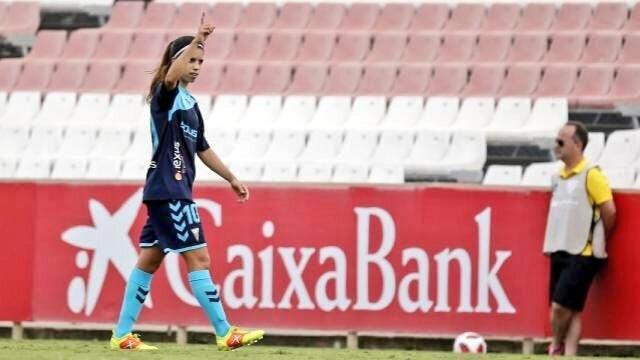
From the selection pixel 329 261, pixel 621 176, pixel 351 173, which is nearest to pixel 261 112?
pixel 351 173

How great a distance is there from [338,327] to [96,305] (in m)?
1.84

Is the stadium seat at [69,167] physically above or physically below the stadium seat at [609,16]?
below

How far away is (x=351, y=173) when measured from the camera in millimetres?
16234

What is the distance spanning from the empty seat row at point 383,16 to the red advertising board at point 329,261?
643 centimetres

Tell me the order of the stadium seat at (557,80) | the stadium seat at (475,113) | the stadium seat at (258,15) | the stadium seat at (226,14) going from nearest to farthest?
the stadium seat at (475,113) < the stadium seat at (557,80) < the stadium seat at (258,15) < the stadium seat at (226,14)

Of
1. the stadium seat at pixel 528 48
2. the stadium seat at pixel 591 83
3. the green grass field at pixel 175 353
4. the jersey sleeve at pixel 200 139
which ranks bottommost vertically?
the green grass field at pixel 175 353

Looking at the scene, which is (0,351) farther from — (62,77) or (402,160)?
(62,77)

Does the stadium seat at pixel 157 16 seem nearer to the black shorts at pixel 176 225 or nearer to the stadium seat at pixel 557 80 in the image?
the stadium seat at pixel 557 80

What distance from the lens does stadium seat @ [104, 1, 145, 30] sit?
19844 mm

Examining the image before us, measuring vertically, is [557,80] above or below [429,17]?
below

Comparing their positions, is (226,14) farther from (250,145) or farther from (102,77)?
(250,145)

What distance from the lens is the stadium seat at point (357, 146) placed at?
1653 cm

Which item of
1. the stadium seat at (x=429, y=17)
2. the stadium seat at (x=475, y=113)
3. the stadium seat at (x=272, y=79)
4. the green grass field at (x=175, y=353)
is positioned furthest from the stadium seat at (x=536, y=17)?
the green grass field at (x=175, y=353)

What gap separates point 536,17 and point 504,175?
9.95 feet
